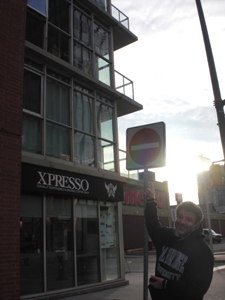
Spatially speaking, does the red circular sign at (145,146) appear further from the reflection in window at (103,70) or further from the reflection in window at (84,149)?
the reflection in window at (103,70)

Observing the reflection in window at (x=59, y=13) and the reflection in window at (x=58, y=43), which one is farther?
the reflection in window at (x=59, y=13)

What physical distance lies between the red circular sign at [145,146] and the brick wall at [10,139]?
3064 mm

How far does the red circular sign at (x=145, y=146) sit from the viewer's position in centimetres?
436

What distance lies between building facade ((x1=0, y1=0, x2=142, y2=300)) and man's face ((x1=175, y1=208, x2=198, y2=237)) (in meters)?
4.22

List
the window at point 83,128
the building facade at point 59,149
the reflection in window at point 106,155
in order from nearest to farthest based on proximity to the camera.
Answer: the building facade at point 59,149
the window at point 83,128
the reflection in window at point 106,155

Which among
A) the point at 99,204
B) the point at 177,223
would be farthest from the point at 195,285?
the point at 99,204

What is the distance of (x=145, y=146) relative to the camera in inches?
176

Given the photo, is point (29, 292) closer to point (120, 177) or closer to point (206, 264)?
point (120, 177)

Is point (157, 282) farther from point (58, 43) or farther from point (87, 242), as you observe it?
point (58, 43)

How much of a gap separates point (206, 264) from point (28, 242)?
252 inches

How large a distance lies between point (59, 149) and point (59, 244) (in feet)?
8.61

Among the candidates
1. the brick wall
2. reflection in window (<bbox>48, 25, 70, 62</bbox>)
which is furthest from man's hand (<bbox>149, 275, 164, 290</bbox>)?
reflection in window (<bbox>48, 25, 70, 62</bbox>)

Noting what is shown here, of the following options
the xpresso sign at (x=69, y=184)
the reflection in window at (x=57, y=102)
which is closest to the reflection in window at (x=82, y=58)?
the reflection in window at (x=57, y=102)

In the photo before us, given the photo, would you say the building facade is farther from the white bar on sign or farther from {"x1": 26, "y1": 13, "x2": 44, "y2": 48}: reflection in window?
the white bar on sign
